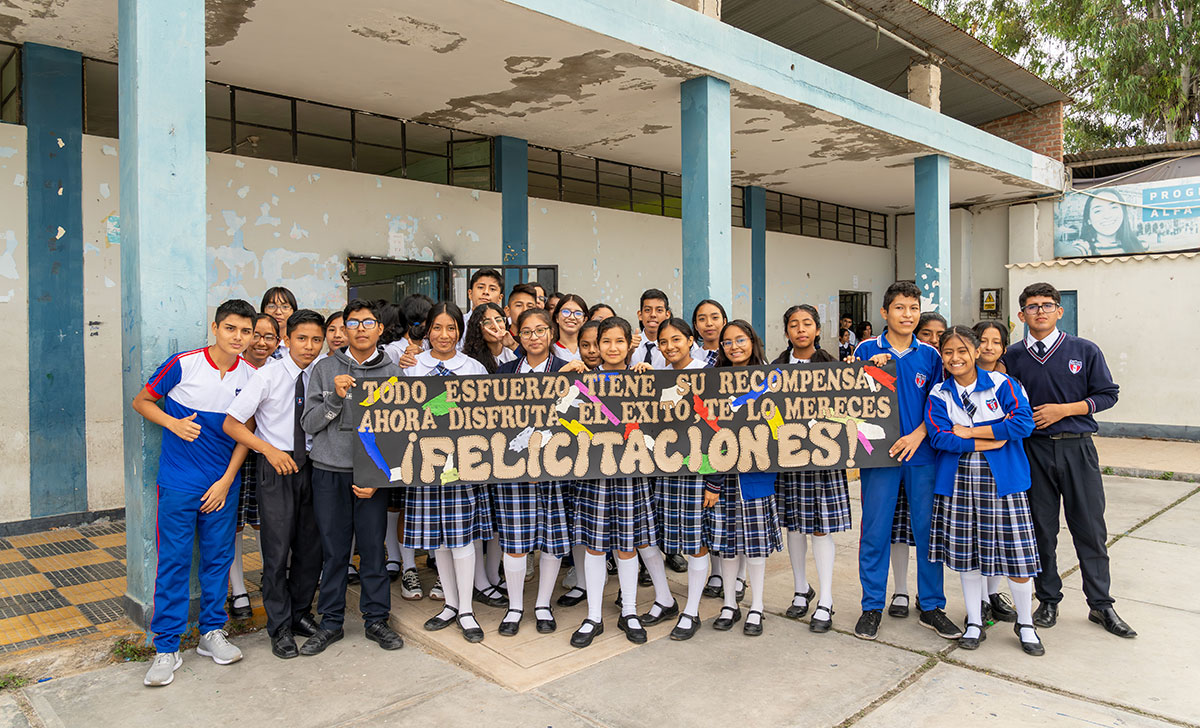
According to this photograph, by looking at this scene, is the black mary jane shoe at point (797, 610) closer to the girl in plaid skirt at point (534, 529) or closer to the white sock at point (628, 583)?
the white sock at point (628, 583)

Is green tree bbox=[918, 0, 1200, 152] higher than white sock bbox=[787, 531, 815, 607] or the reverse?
higher

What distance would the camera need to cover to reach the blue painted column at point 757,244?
36.5 feet

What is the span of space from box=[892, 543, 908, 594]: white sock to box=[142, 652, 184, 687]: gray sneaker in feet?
11.5

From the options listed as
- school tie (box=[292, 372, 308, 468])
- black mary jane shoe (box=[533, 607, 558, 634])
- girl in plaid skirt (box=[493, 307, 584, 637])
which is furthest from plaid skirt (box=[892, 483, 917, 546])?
school tie (box=[292, 372, 308, 468])

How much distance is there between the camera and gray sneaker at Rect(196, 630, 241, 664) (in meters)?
3.41

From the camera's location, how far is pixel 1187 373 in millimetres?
10047

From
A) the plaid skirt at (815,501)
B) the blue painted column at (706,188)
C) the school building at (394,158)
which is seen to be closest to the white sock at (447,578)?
the school building at (394,158)

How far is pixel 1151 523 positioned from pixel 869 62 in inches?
262

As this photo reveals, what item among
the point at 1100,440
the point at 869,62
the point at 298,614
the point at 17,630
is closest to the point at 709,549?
the point at 298,614

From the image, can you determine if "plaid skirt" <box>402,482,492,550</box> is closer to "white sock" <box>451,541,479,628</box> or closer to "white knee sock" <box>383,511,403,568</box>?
"white sock" <box>451,541,479,628</box>

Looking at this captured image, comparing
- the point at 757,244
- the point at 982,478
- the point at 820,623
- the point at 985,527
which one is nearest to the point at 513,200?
the point at 757,244

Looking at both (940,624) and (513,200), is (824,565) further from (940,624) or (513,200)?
(513,200)

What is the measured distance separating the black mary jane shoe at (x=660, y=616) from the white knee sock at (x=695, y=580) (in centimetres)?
20

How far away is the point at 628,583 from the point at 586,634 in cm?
32
